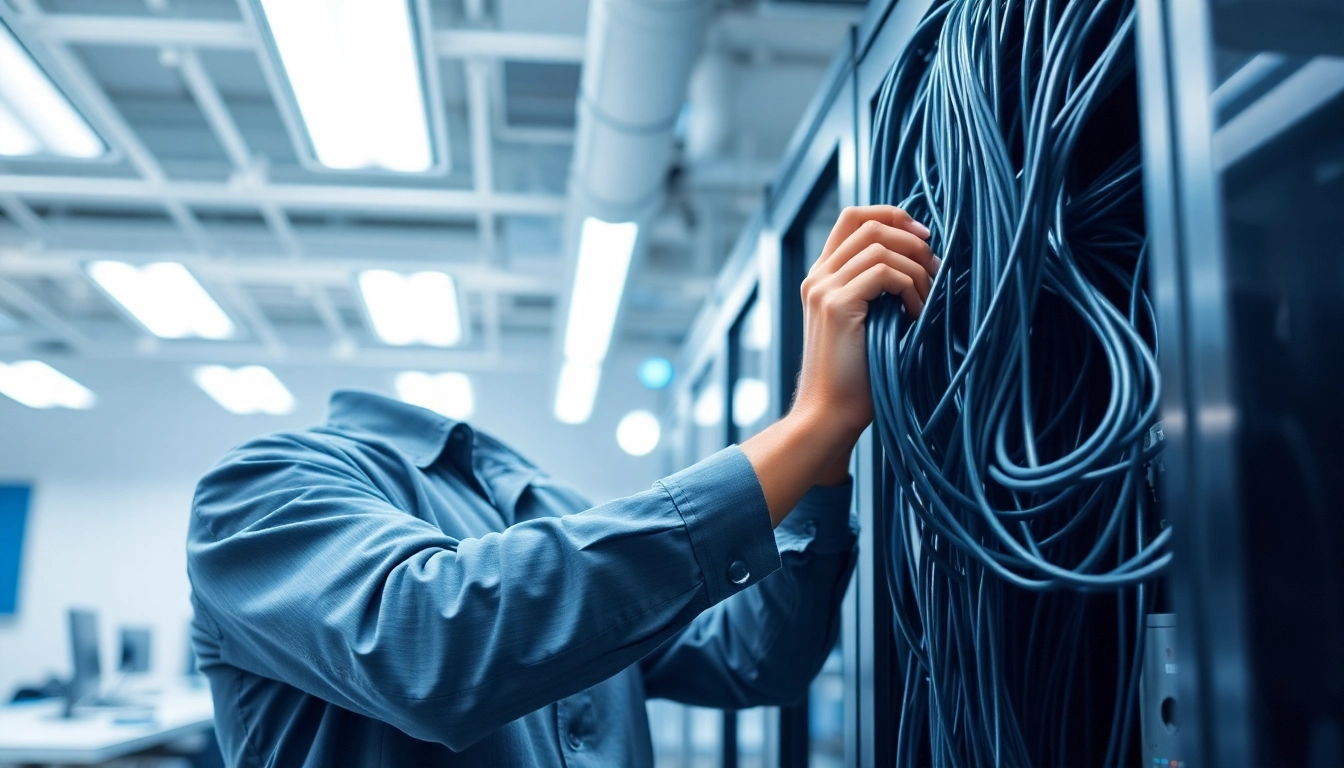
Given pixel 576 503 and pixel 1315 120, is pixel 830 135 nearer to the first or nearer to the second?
pixel 576 503

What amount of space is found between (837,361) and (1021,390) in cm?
13

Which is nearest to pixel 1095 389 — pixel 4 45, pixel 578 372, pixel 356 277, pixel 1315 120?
pixel 1315 120

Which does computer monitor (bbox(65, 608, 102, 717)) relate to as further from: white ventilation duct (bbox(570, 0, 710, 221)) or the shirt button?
the shirt button

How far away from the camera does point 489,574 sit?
0.66 metres

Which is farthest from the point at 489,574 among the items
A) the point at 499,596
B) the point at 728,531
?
the point at 728,531

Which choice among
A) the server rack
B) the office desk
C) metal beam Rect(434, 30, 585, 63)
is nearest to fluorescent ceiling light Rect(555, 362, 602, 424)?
metal beam Rect(434, 30, 585, 63)

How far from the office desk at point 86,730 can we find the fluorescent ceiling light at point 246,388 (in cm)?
167

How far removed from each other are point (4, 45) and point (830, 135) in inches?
71.2

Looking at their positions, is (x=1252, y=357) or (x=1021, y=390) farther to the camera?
(x=1021, y=390)

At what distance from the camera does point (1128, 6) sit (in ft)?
2.02

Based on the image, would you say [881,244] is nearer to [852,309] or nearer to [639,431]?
[852,309]

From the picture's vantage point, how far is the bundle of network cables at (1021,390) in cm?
59

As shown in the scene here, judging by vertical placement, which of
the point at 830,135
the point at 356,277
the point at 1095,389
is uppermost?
the point at 356,277

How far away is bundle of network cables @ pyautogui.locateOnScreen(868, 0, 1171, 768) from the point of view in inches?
23.3
